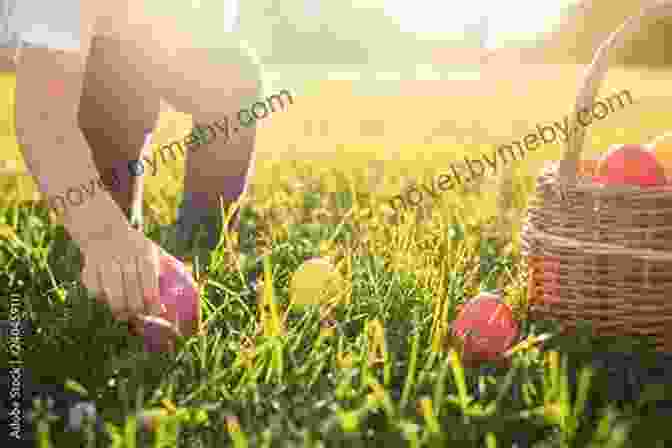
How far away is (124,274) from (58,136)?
0.33 metres

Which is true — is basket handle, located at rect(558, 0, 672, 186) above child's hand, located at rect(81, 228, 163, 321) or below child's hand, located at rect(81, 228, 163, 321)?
above

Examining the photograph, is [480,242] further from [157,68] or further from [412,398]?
[412,398]

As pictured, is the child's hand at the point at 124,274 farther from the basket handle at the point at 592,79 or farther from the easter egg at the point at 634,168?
the easter egg at the point at 634,168

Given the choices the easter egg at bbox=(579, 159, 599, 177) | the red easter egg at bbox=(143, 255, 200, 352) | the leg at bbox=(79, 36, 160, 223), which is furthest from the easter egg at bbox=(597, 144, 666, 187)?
the leg at bbox=(79, 36, 160, 223)

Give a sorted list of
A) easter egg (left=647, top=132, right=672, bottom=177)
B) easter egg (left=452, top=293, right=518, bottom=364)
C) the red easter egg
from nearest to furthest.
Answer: easter egg (left=452, top=293, right=518, bottom=364) < the red easter egg < easter egg (left=647, top=132, right=672, bottom=177)

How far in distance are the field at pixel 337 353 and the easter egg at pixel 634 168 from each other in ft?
1.10

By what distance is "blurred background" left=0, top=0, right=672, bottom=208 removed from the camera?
4.65 metres

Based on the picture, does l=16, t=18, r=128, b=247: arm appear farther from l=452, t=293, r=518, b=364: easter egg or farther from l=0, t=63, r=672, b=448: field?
l=452, t=293, r=518, b=364: easter egg

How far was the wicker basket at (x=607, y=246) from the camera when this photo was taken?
1.91 metres

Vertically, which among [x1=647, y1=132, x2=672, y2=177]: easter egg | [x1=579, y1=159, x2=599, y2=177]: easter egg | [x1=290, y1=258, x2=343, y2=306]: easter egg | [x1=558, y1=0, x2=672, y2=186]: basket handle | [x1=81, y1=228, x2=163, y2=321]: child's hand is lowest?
[x1=290, y1=258, x2=343, y2=306]: easter egg

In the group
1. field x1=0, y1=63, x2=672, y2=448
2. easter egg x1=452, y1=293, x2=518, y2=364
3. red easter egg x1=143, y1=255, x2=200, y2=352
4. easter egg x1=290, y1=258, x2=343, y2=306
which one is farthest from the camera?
easter egg x1=290, y1=258, x2=343, y2=306

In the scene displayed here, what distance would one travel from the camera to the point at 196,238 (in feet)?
9.05

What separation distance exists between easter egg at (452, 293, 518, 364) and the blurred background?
29.8 inches

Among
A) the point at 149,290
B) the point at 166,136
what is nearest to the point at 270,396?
the point at 149,290
